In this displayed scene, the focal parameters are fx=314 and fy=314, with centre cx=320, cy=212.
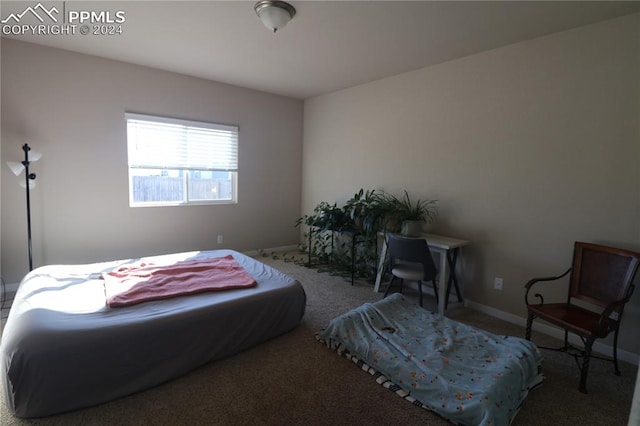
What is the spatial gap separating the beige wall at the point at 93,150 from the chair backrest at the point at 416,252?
2611mm

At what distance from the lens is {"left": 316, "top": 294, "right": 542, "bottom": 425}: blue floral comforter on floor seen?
5.47ft

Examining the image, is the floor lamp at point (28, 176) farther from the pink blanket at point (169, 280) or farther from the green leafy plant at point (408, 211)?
the green leafy plant at point (408, 211)

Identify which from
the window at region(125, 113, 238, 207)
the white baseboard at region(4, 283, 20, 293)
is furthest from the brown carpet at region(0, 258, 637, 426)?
the window at region(125, 113, 238, 207)

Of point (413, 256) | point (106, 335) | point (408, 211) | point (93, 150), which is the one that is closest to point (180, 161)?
point (93, 150)

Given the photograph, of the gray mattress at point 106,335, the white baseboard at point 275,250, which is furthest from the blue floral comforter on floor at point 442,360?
the white baseboard at point 275,250

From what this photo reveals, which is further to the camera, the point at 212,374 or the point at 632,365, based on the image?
the point at 632,365

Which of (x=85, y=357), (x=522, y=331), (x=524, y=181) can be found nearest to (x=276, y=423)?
(x=85, y=357)

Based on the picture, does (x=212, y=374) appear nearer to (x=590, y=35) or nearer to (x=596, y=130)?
(x=596, y=130)

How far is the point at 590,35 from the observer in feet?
7.95

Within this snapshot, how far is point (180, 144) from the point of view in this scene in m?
4.08

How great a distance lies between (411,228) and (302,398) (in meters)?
2.01

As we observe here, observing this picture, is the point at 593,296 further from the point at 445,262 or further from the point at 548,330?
the point at 445,262

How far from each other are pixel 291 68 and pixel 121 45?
67.3 inches

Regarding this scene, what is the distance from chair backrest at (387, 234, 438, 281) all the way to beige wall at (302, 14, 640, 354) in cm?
61
